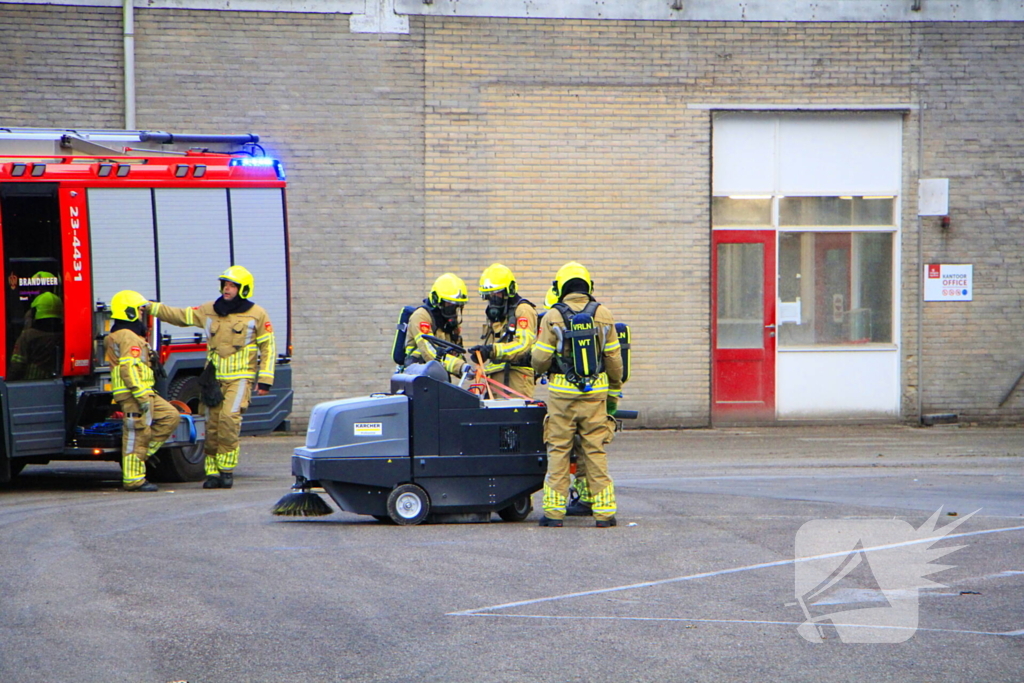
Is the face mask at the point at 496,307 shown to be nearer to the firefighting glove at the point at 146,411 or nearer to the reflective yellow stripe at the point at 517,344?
the reflective yellow stripe at the point at 517,344

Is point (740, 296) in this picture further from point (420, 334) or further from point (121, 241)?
point (121, 241)

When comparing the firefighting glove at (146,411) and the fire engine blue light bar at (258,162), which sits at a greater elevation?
the fire engine blue light bar at (258,162)

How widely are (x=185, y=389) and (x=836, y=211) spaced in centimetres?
952

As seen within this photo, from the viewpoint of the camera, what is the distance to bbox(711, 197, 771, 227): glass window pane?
1703 cm

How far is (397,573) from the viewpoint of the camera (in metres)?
7.28

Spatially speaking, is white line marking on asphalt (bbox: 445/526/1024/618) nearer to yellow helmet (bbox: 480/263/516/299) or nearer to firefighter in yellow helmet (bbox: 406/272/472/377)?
firefighter in yellow helmet (bbox: 406/272/472/377)

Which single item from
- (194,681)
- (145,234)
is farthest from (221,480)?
(194,681)

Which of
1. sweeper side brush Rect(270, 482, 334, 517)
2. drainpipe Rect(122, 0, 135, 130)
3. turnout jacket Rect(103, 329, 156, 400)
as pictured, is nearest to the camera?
sweeper side brush Rect(270, 482, 334, 517)

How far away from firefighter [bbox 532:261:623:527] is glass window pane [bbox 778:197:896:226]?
897cm

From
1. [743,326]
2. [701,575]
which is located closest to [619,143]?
[743,326]

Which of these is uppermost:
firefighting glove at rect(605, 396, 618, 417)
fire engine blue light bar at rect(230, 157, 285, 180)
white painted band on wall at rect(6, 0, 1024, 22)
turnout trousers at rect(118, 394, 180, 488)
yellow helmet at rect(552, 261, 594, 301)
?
white painted band on wall at rect(6, 0, 1024, 22)

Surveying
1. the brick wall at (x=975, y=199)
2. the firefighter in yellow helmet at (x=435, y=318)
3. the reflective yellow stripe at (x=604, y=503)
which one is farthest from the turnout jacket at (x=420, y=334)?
the brick wall at (x=975, y=199)

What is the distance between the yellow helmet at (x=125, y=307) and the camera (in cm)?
1077

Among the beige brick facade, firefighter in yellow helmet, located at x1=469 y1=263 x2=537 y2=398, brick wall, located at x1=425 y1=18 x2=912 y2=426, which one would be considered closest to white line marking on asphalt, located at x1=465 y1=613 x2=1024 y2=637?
firefighter in yellow helmet, located at x1=469 y1=263 x2=537 y2=398
